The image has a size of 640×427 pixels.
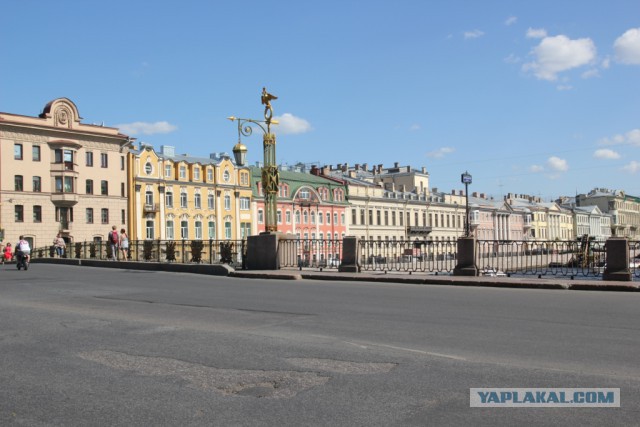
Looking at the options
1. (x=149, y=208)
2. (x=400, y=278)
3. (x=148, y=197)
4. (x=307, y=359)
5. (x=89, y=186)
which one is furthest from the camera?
(x=148, y=197)

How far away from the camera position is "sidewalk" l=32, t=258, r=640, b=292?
16.8 meters

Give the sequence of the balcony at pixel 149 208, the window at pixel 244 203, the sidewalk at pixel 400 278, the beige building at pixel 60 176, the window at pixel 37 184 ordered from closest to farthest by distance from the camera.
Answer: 1. the sidewalk at pixel 400 278
2. the beige building at pixel 60 176
3. the window at pixel 37 184
4. the balcony at pixel 149 208
5. the window at pixel 244 203

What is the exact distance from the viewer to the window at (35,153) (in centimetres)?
6611

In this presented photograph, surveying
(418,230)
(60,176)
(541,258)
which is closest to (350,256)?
(541,258)

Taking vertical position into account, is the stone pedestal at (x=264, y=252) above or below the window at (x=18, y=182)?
below

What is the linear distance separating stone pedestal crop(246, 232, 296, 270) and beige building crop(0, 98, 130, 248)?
46.1m

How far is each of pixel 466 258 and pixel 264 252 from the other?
25.3 feet

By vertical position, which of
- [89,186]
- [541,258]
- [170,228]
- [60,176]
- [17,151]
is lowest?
[541,258]

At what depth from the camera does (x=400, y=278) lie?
19.7 meters

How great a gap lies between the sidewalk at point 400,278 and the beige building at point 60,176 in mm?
40770

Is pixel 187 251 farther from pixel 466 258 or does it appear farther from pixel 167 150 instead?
pixel 167 150

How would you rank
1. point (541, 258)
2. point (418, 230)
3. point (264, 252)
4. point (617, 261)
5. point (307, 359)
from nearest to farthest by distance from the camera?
point (307, 359), point (617, 261), point (541, 258), point (264, 252), point (418, 230)

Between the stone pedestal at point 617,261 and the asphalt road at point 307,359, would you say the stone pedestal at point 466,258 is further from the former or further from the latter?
the asphalt road at point 307,359

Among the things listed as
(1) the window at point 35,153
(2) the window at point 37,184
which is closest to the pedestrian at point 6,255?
(2) the window at point 37,184
